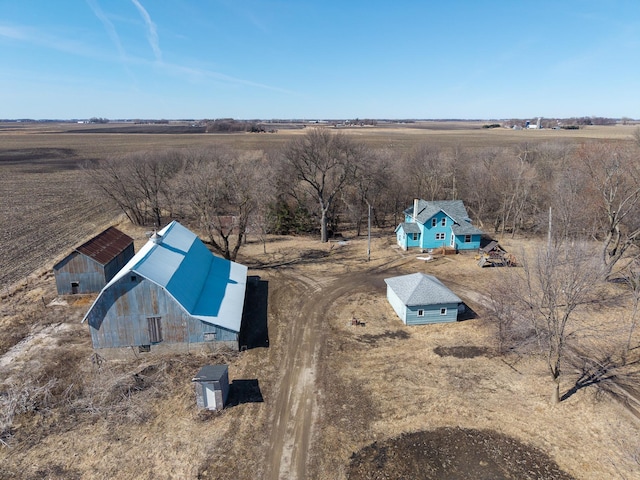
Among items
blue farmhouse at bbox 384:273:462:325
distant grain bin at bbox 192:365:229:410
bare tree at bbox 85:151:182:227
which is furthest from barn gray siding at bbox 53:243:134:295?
bare tree at bbox 85:151:182:227

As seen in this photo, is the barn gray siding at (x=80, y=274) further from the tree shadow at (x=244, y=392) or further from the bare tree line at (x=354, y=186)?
the tree shadow at (x=244, y=392)

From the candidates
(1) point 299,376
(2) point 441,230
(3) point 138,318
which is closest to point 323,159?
(2) point 441,230

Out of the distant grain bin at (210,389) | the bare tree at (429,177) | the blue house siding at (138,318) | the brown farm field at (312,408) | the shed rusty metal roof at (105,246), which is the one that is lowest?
the brown farm field at (312,408)

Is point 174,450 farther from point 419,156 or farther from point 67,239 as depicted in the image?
point 419,156

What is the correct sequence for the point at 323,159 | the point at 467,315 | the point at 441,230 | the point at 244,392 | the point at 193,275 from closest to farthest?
the point at 244,392 → the point at 193,275 → the point at 467,315 → the point at 441,230 → the point at 323,159

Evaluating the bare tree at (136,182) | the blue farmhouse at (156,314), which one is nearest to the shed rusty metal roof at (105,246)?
the blue farmhouse at (156,314)

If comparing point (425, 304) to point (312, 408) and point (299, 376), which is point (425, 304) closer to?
point (299, 376)
